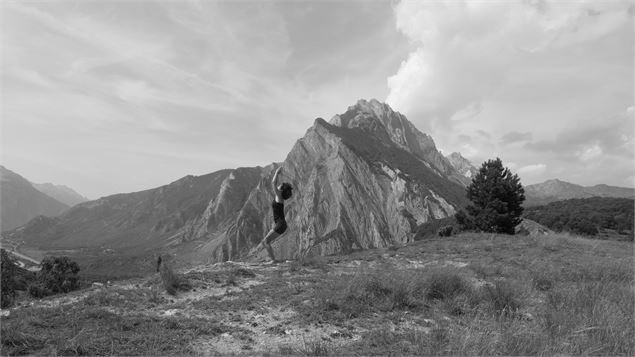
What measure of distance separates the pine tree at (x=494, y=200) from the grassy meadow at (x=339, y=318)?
22897mm

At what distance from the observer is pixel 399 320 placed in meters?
5.80

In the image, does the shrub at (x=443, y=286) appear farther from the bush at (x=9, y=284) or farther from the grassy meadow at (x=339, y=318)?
the bush at (x=9, y=284)

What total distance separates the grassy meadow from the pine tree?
22897mm

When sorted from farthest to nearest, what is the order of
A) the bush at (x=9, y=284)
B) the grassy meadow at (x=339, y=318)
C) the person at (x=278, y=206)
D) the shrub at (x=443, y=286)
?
the person at (x=278, y=206) → the bush at (x=9, y=284) → the shrub at (x=443, y=286) → the grassy meadow at (x=339, y=318)

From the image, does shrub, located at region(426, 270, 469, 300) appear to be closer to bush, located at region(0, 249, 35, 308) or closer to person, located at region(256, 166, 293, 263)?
person, located at region(256, 166, 293, 263)

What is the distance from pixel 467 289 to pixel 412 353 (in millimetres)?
3433

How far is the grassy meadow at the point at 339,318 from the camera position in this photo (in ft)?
14.0

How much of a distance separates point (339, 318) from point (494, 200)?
3058 centimetres

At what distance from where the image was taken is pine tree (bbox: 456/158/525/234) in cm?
3078

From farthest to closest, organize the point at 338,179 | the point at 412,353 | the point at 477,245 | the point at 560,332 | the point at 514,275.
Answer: the point at 338,179, the point at 477,245, the point at 514,275, the point at 560,332, the point at 412,353

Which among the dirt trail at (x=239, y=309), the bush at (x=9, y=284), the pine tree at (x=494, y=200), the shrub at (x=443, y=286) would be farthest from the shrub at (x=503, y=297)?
the pine tree at (x=494, y=200)

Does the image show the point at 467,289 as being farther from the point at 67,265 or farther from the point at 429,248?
the point at 67,265

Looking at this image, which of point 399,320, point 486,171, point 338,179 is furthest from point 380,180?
point 399,320

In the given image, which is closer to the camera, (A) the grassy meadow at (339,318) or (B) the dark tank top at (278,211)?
(A) the grassy meadow at (339,318)
